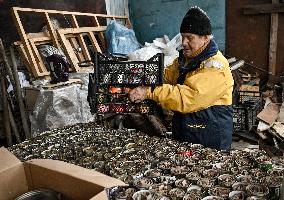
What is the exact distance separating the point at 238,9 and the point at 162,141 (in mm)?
5705

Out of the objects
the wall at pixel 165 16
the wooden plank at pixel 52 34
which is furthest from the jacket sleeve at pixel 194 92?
the wall at pixel 165 16

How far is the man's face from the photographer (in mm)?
2959

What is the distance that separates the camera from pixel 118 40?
271 inches

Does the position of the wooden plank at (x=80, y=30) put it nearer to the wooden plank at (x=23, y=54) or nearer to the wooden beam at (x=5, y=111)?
the wooden plank at (x=23, y=54)

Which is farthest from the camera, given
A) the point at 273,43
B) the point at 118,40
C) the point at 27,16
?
the point at 273,43

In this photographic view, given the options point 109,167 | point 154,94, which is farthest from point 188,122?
point 109,167

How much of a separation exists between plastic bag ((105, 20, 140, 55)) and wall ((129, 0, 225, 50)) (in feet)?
4.64

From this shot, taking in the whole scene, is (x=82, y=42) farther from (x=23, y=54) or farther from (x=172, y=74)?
(x=172, y=74)

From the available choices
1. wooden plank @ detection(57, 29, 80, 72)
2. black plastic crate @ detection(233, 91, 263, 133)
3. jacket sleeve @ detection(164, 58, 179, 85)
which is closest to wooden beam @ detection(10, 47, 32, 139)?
wooden plank @ detection(57, 29, 80, 72)

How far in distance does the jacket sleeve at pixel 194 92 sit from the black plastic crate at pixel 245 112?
2.81 metres

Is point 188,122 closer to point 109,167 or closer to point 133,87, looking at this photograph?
point 133,87

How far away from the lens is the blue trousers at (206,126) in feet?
9.77

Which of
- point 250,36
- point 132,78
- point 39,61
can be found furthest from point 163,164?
point 250,36

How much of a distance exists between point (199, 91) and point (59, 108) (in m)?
2.94
